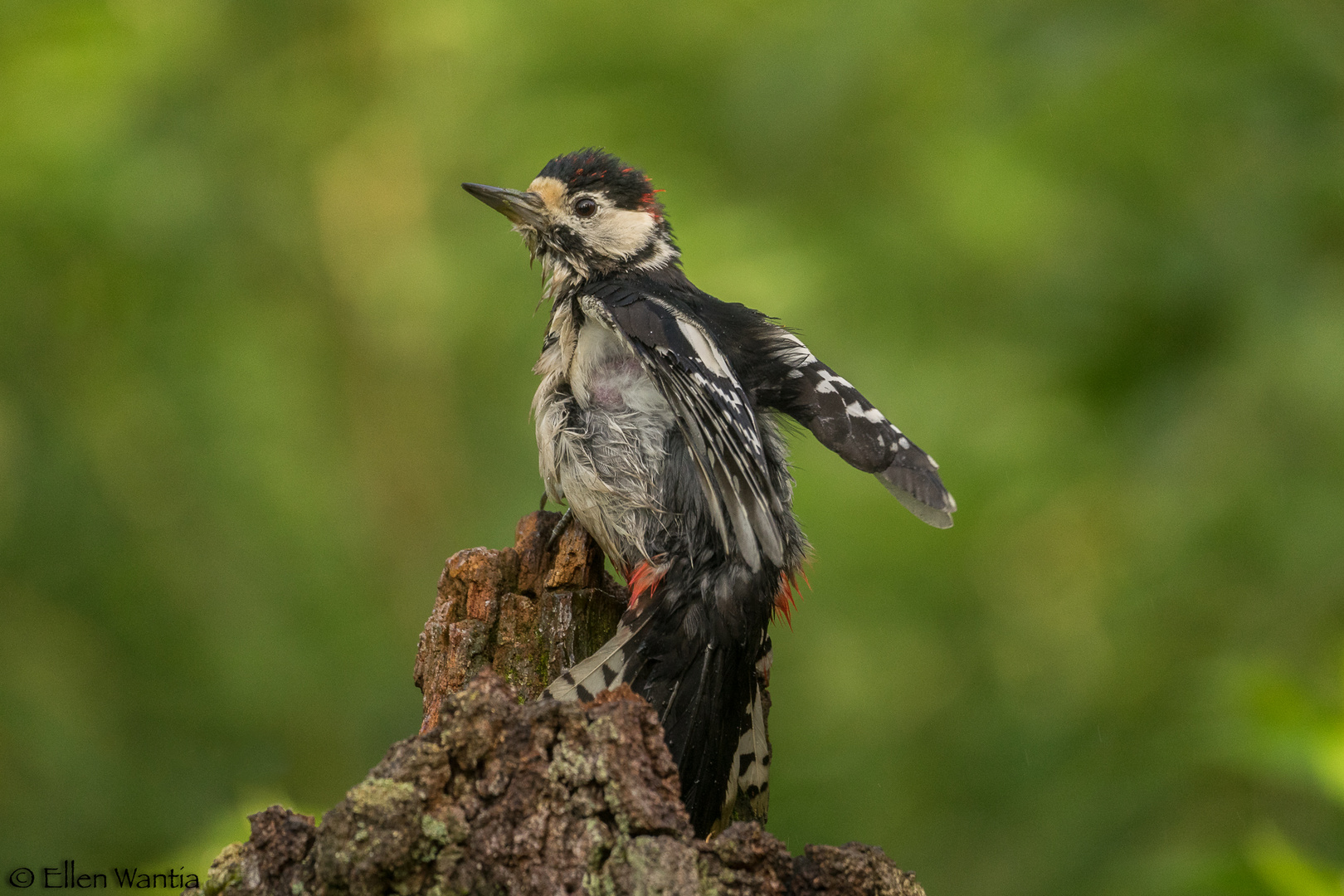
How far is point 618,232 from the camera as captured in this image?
12.5 feet

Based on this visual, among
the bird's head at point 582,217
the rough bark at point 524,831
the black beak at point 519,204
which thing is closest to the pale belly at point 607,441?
the bird's head at point 582,217

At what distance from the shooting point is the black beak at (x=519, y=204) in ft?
12.3

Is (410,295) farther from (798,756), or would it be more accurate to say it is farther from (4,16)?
(798,756)

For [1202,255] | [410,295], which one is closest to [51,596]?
[410,295]

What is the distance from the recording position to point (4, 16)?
523 centimetres

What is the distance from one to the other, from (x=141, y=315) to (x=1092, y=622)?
4.66 meters

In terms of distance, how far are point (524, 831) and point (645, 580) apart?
1178 millimetres

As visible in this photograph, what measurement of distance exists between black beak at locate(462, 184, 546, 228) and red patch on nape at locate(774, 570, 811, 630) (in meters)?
1.45

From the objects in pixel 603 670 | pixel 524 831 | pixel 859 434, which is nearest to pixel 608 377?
pixel 859 434

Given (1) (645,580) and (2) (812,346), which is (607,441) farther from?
(2) (812,346)

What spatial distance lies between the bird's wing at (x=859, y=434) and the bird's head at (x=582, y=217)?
740 millimetres

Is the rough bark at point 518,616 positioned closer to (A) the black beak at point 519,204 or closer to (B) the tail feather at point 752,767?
(B) the tail feather at point 752,767

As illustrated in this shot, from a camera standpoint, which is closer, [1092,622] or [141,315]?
[1092,622]

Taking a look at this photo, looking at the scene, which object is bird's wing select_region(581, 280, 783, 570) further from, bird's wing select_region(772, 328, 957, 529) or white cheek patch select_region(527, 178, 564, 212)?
white cheek patch select_region(527, 178, 564, 212)
